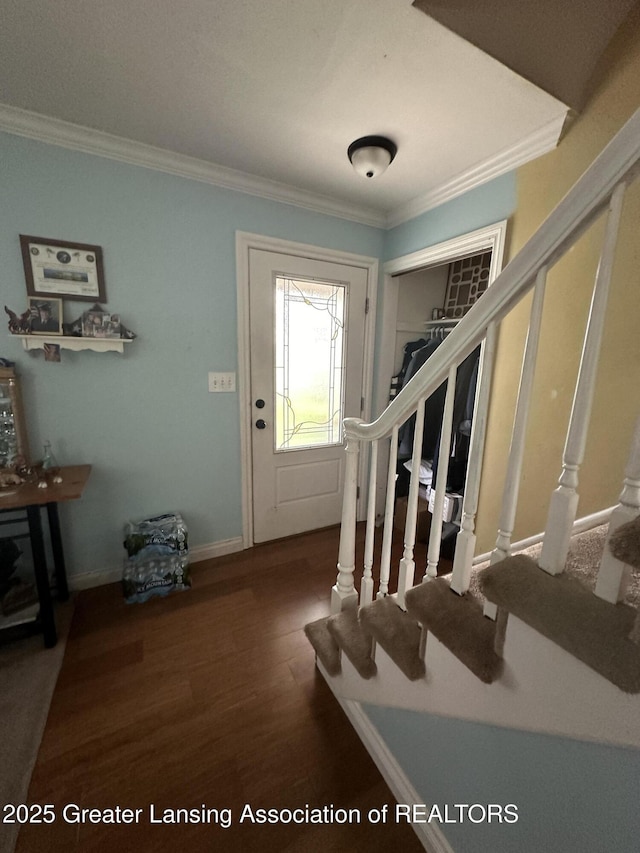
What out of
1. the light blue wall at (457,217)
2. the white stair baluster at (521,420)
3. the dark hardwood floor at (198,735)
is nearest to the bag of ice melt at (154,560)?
the dark hardwood floor at (198,735)

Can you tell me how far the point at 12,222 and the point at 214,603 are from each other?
2.12 m

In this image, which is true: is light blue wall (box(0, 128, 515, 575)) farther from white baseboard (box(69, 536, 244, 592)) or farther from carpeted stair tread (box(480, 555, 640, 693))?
carpeted stair tread (box(480, 555, 640, 693))

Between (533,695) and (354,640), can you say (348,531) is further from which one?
(533,695)

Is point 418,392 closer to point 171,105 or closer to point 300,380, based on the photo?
point 300,380

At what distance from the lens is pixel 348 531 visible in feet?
4.19

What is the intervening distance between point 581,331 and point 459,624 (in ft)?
4.13

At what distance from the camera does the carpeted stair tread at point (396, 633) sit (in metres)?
0.86

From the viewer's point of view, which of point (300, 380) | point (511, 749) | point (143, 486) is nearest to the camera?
point (511, 749)

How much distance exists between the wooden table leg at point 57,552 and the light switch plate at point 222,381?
1.01 m

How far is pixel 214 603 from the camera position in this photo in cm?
180

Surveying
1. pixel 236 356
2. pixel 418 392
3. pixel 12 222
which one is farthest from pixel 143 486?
pixel 418 392

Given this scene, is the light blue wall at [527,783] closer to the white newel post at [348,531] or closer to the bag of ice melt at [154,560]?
the white newel post at [348,531]

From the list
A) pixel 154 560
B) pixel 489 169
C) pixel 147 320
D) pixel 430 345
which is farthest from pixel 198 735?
pixel 489 169


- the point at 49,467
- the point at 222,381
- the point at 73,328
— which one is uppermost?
the point at 73,328
